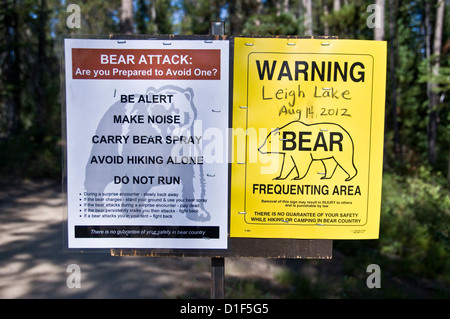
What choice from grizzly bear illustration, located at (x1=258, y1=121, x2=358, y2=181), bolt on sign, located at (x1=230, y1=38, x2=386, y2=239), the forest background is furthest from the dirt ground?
grizzly bear illustration, located at (x1=258, y1=121, x2=358, y2=181)

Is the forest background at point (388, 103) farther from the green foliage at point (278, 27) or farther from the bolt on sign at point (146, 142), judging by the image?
the bolt on sign at point (146, 142)

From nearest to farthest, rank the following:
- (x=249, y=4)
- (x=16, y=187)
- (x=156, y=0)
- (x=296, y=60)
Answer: (x=296, y=60) → (x=16, y=187) → (x=249, y=4) → (x=156, y=0)

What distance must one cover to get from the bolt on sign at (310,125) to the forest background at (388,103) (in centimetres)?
48

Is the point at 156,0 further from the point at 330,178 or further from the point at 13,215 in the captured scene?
the point at 330,178

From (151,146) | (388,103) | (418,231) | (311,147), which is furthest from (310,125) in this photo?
(388,103)

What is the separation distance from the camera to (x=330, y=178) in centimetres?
259

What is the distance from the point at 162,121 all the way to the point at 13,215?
282 inches

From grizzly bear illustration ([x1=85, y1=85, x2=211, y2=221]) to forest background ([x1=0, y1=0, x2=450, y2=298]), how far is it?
66 cm

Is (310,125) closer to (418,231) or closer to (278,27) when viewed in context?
(418,231)

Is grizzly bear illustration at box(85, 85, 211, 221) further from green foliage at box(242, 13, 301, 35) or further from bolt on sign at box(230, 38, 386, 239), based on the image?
green foliage at box(242, 13, 301, 35)

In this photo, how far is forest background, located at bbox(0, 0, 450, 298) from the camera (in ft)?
21.8

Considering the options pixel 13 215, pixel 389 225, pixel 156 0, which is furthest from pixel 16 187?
pixel 156 0

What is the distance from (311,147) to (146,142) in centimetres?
109

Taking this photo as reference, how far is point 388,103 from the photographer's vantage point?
68.0 feet
